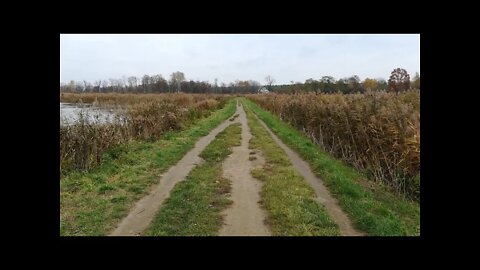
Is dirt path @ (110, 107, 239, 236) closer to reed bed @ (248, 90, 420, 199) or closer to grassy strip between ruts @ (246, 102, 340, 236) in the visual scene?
grassy strip between ruts @ (246, 102, 340, 236)

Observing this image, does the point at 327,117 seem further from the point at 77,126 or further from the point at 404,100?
the point at 77,126

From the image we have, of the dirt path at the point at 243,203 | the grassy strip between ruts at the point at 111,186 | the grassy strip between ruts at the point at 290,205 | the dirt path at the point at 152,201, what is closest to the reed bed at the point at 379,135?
the grassy strip between ruts at the point at 290,205

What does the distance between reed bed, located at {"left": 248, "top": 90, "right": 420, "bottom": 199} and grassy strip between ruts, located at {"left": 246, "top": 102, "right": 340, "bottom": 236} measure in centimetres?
227

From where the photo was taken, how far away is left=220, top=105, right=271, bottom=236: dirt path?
4945mm

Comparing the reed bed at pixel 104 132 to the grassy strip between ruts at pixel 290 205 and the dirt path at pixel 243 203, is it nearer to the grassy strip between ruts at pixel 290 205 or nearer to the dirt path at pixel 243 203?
the dirt path at pixel 243 203

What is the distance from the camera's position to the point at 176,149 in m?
11.1

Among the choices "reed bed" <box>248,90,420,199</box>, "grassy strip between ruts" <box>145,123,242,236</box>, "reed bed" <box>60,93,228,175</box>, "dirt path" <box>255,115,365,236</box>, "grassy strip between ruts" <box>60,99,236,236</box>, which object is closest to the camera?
"grassy strip between ruts" <box>145,123,242,236</box>

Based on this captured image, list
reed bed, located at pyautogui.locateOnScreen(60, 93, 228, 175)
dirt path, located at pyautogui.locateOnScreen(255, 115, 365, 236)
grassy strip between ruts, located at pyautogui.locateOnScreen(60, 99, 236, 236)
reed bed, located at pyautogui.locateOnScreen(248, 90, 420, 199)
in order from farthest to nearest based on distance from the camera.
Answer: reed bed, located at pyautogui.locateOnScreen(60, 93, 228, 175) < reed bed, located at pyautogui.locateOnScreen(248, 90, 420, 199) < grassy strip between ruts, located at pyautogui.locateOnScreen(60, 99, 236, 236) < dirt path, located at pyautogui.locateOnScreen(255, 115, 365, 236)

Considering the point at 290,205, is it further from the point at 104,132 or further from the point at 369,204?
the point at 104,132

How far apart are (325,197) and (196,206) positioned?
2.72 metres

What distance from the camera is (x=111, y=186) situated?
6.94 m

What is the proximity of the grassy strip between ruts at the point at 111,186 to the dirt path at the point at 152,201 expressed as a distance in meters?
0.17

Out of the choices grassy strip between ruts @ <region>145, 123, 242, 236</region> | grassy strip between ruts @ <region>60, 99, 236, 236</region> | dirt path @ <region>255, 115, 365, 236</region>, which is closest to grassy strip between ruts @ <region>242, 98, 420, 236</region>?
dirt path @ <region>255, 115, 365, 236</region>

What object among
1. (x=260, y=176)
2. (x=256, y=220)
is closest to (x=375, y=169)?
(x=260, y=176)
